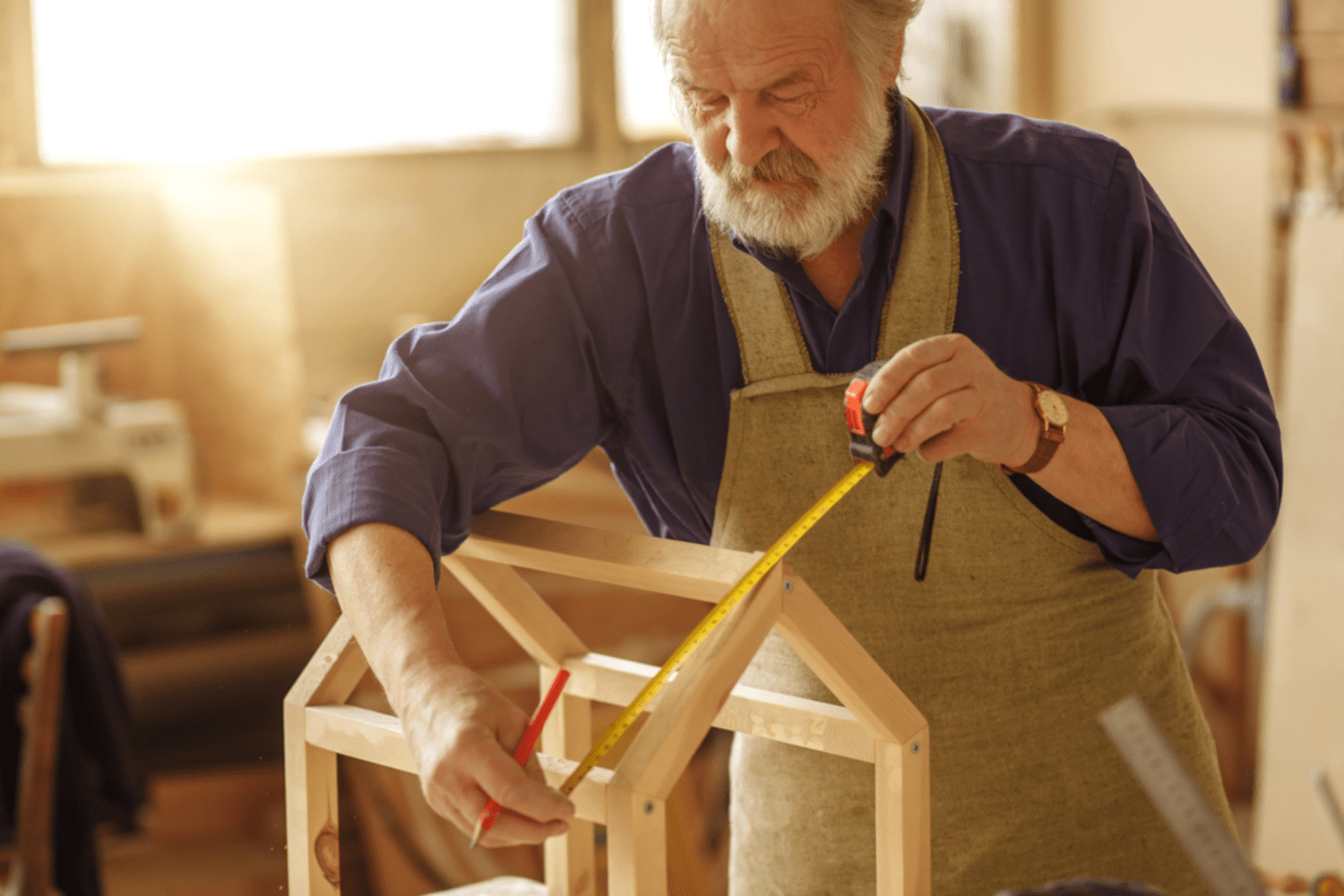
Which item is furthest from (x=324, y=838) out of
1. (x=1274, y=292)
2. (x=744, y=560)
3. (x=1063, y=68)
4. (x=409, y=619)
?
(x=1063, y=68)

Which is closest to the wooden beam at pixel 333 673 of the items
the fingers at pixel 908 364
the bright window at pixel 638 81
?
the fingers at pixel 908 364

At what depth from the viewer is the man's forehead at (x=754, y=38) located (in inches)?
41.3

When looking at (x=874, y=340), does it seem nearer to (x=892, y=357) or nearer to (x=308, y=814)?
(x=892, y=357)

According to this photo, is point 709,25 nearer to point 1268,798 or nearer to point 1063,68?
point 1268,798

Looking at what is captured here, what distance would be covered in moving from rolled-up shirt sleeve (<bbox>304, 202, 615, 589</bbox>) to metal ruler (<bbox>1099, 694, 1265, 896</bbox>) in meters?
0.53

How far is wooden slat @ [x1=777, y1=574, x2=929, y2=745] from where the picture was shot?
0.92 m

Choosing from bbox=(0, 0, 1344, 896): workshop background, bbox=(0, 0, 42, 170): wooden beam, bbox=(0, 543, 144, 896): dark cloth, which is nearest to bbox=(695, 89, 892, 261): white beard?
bbox=(0, 543, 144, 896): dark cloth

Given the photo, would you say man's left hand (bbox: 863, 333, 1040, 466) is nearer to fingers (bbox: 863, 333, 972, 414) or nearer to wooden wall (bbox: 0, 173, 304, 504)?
fingers (bbox: 863, 333, 972, 414)

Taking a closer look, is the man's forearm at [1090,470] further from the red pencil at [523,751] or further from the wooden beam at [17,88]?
the wooden beam at [17,88]

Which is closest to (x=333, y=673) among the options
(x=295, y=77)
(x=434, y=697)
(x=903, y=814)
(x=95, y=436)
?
(x=434, y=697)

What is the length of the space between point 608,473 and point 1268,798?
→ 1.56 meters

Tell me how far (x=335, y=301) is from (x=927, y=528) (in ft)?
7.34

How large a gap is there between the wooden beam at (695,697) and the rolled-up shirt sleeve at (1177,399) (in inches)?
14.7

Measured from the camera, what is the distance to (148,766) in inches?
113
